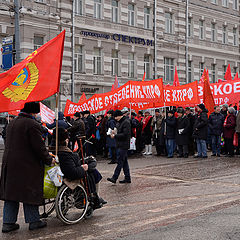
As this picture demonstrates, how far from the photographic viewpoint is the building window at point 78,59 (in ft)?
99.1

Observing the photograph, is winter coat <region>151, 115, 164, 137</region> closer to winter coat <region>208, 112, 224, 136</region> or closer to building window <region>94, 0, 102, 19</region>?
winter coat <region>208, 112, 224, 136</region>

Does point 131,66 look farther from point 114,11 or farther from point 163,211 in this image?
point 163,211

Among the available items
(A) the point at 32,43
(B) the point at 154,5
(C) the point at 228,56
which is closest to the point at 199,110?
(A) the point at 32,43

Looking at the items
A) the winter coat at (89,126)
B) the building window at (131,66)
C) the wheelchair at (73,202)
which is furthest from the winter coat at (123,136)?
the building window at (131,66)

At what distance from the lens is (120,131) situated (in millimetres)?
10750

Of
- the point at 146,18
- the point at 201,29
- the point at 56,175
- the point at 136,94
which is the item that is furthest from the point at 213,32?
the point at 56,175

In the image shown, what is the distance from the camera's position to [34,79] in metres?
6.70

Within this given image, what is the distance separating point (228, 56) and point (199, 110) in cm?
2655

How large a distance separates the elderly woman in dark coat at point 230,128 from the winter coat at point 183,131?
53.1 inches

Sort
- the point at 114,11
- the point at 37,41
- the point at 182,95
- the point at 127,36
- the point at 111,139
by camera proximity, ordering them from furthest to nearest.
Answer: the point at 127,36 < the point at 114,11 < the point at 37,41 < the point at 182,95 < the point at 111,139

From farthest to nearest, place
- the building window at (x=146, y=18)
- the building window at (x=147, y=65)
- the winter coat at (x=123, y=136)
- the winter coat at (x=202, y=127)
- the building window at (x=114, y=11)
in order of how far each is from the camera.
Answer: the building window at (x=147, y=65), the building window at (x=146, y=18), the building window at (x=114, y=11), the winter coat at (x=202, y=127), the winter coat at (x=123, y=136)

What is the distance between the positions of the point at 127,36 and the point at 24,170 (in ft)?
90.6

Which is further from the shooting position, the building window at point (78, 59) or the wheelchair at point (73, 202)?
the building window at point (78, 59)

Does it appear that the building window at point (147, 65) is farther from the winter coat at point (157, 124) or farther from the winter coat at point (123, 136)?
the winter coat at point (123, 136)
